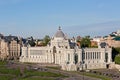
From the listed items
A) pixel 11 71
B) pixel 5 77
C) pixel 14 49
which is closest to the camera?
pixel 5 77

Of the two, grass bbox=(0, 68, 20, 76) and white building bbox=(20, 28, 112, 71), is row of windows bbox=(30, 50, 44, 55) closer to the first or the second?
white building bbox=(20, 28, 112, 71)

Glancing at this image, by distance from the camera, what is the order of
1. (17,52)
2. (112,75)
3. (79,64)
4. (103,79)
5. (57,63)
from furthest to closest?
(17,52) → (57,63) → (79,64) → (112,75) → (103,79)

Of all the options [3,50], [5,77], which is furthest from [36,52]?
[5,77]

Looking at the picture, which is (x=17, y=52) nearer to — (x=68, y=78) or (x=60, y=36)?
(x=60, y=36)

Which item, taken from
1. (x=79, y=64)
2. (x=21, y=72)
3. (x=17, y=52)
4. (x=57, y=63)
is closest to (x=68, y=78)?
(x=21, y=72)

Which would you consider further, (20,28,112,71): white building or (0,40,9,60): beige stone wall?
(0,40,9,60): beige stone wall

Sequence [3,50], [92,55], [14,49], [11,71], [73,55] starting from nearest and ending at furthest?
[11,71] < [73,55] < [92,55] < [14,49] < [3,50]

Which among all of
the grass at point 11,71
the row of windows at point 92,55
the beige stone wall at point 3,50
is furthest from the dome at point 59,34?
the beige stone wall at point 3,50

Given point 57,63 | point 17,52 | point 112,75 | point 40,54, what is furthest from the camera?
point 17,52

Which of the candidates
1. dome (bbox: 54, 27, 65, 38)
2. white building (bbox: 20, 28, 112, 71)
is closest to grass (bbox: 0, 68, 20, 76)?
white building (bbox: 20, 28, 112, 71)

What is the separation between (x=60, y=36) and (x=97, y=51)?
14655mm

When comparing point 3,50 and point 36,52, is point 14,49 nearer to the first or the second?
point 3,50

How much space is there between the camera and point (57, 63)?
107m

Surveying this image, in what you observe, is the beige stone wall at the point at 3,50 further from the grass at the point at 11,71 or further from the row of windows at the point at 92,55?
the grass at the point at 11,71
